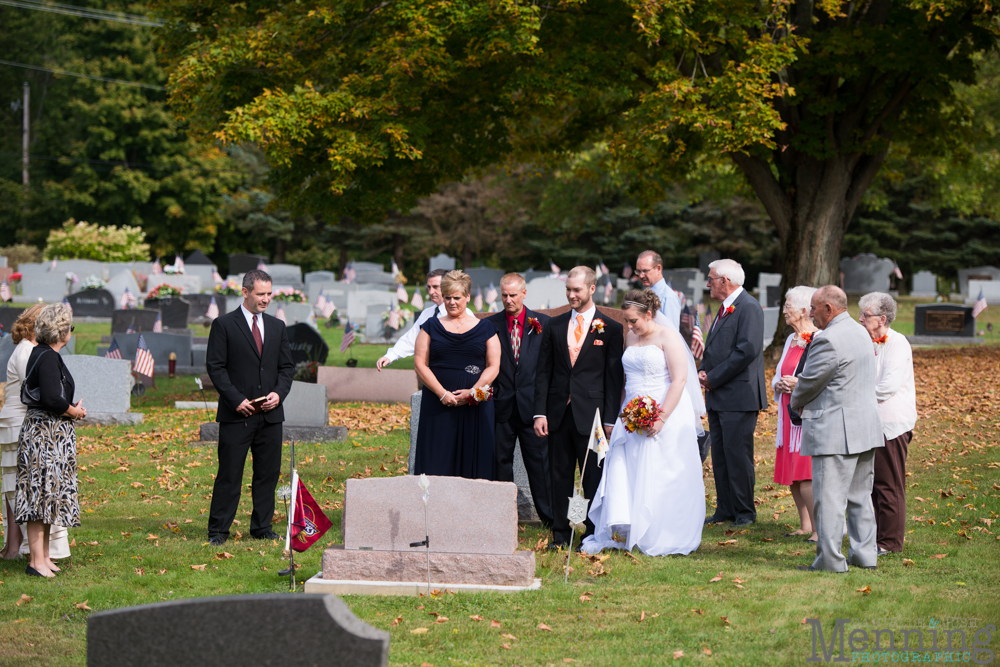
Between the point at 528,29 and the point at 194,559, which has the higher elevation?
the point at 528,29

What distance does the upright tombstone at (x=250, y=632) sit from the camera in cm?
316

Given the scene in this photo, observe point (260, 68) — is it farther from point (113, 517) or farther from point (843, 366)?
point (843, 366)

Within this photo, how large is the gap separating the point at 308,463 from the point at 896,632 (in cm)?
720

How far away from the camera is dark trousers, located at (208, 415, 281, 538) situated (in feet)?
25.0

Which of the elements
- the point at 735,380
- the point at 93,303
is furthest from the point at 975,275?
the point at 735,380

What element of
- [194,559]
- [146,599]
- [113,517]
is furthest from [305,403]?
[146,599]

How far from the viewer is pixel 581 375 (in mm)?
7227

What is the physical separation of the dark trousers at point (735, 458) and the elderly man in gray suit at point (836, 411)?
5.30 feet

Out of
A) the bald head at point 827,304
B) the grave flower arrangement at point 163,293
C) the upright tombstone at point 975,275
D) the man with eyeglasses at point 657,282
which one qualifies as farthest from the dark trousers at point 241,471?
the upright tombstone at point 975,275

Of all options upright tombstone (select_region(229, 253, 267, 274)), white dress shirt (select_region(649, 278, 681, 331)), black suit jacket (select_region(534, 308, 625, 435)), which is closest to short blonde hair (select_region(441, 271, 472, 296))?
black suit jacket (select_region(534, 308, 625, 435))

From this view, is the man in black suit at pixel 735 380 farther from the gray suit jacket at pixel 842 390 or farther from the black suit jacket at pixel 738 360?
the gray suit jacket at pixel 842 390

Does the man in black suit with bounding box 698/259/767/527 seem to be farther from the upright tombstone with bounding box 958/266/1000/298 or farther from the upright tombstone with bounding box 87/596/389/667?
the upright tombstone with bounding box 958/266/1000/298

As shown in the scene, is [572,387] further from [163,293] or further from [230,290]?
[230,290]

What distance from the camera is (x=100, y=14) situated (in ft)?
164
